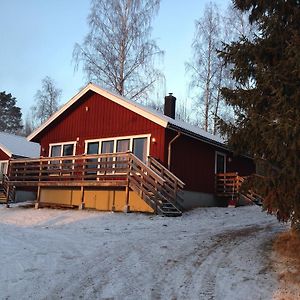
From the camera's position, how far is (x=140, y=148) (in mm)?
18844

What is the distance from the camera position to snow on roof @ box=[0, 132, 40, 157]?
3046 centimetres

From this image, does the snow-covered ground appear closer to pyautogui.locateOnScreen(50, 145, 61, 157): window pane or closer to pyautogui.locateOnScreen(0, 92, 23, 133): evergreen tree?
pyautogui.locateOnScreen(50, 145, 61, 157): window pane

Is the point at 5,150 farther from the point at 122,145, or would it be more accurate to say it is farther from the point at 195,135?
the point at 195,135

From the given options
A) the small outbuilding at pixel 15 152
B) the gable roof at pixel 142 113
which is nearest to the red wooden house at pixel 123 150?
the gable roof at pixel 142 113

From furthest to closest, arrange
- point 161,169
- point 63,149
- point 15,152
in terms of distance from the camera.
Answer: point 15,152 < point 63,149 < point 161,169

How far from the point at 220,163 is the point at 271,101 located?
550 inches

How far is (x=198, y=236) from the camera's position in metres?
10.7

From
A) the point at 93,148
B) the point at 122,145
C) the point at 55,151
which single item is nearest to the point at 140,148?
the point at 122,145

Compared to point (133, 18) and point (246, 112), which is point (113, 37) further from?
point (246, 112)

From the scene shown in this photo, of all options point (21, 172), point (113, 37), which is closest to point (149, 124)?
point (21, 172)

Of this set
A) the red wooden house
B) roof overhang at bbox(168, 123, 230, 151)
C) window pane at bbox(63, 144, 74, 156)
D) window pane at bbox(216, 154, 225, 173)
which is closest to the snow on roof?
the red wooden house

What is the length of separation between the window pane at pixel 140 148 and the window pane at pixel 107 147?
130 cm

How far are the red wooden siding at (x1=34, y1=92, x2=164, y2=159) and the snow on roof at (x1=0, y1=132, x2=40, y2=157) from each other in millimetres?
7735

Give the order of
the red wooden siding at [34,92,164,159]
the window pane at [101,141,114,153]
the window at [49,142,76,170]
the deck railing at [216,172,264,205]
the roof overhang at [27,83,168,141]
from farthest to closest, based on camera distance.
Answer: the window at [49,142,76,170], the deck railing at [216,172,264,205], the window pane at [101,141,114,153], the red wooden siding at [34,92,164,159], the roof overhang at [27,83,168,141]
